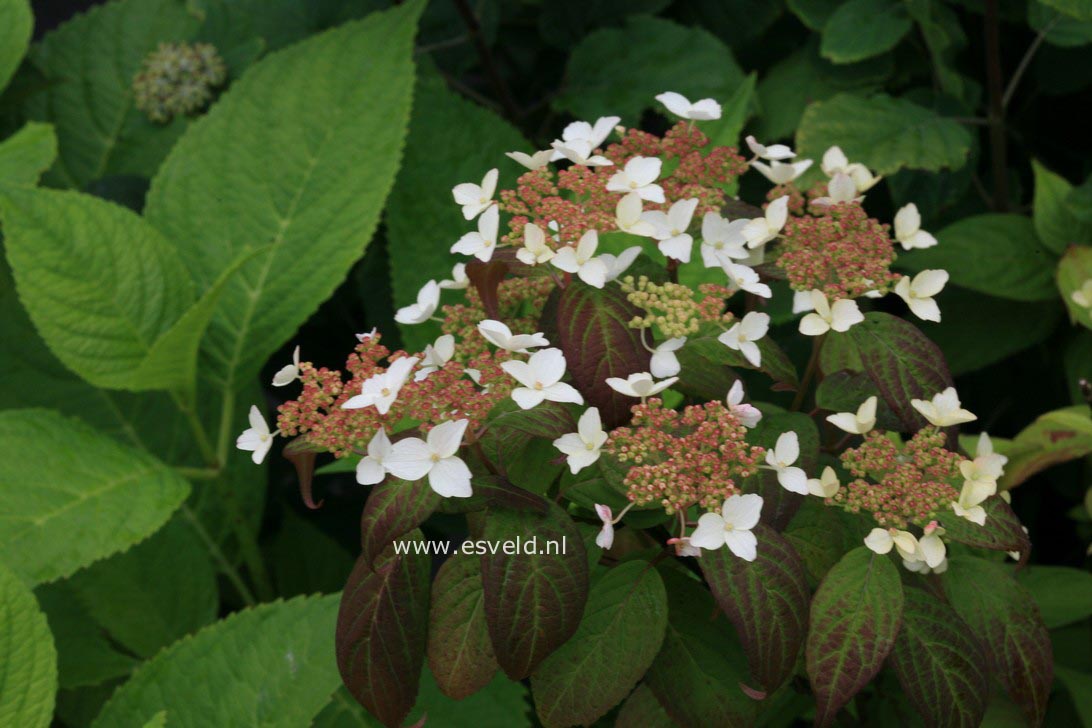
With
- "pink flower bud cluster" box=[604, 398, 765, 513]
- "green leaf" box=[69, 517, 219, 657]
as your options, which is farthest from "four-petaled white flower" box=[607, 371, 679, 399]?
"green leaf" box=[69, 517, 219, 657]

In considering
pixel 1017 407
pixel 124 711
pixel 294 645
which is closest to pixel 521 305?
pixel 294 645

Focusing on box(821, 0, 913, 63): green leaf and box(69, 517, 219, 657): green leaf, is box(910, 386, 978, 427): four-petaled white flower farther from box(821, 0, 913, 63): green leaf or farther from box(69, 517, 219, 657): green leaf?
box(69, 517, 219, 657): green leaf

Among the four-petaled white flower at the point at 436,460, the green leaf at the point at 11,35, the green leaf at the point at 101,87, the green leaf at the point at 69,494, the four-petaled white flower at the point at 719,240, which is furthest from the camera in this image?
the green leaf at the point at 101,87

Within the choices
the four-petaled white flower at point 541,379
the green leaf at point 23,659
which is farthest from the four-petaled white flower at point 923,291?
the green leaf at point 23,659

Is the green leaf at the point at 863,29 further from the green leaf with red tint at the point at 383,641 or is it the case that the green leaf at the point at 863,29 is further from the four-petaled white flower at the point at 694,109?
the green leaf with red tint at the point at 383,641

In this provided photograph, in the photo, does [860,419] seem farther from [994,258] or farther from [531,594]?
[994,258]

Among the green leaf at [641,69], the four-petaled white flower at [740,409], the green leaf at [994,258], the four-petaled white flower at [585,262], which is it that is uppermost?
the four-petaled white flower at [585,262]
